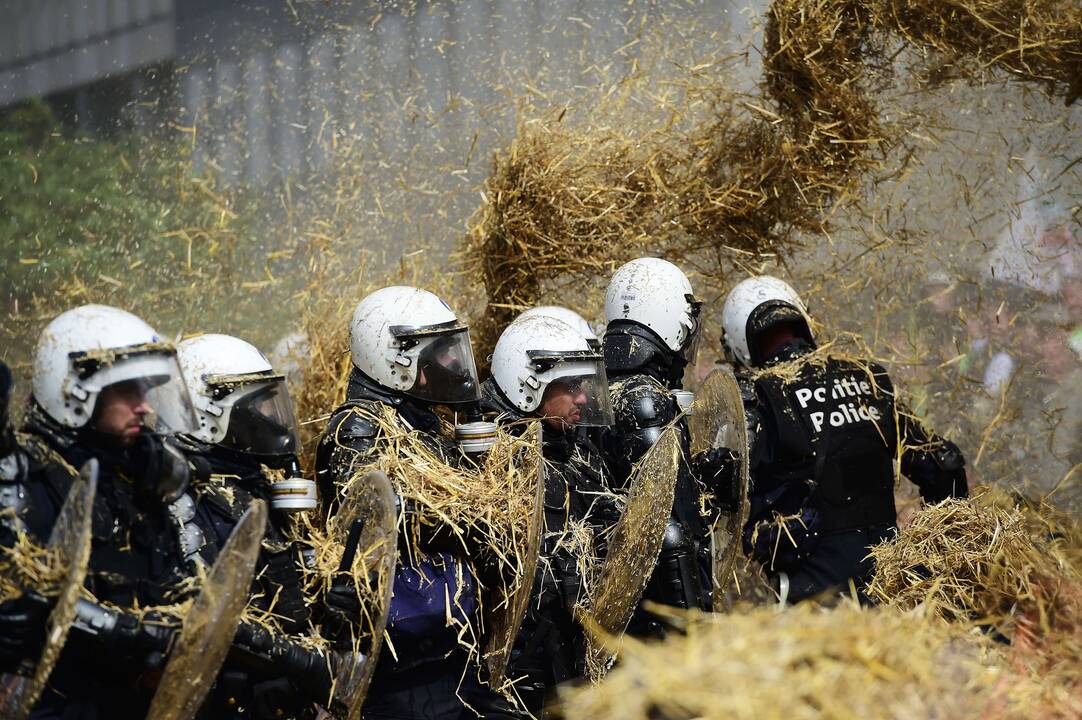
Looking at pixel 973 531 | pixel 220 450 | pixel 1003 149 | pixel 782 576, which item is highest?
pixel 1003 149

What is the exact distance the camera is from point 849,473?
5418 millimetres

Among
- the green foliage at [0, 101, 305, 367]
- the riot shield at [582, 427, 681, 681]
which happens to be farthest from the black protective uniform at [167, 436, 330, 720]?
the green foliage at [0, 101, 305, 367]

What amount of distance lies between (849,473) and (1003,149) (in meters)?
2.81

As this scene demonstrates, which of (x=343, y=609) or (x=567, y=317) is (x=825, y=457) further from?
(x=343, y=609)

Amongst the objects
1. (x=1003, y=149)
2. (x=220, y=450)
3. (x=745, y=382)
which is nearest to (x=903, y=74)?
(x=1003, y=149)

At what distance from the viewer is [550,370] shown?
16.6 ft

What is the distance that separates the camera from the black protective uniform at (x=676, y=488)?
189 inches

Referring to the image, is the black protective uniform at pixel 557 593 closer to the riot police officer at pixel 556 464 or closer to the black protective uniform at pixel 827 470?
the riot police officer at pixel 556 464

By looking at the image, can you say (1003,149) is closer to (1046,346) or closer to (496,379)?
(1046,346)

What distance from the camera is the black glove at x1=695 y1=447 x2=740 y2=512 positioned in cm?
505

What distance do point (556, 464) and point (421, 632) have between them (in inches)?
39.2

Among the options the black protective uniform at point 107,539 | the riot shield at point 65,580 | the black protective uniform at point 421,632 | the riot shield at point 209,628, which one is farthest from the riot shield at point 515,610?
the riot shield at point 65,580

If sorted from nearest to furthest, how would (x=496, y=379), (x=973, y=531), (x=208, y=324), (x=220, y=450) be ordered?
1. (x=220, y=450)
2. (x=973, y=531)
3. (x=496, y=379)
4. (x=208, y=324)

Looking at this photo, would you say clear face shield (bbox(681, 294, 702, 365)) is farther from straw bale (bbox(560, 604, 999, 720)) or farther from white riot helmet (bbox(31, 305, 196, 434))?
straw bale (bbox(560, 604, 999, 720))
